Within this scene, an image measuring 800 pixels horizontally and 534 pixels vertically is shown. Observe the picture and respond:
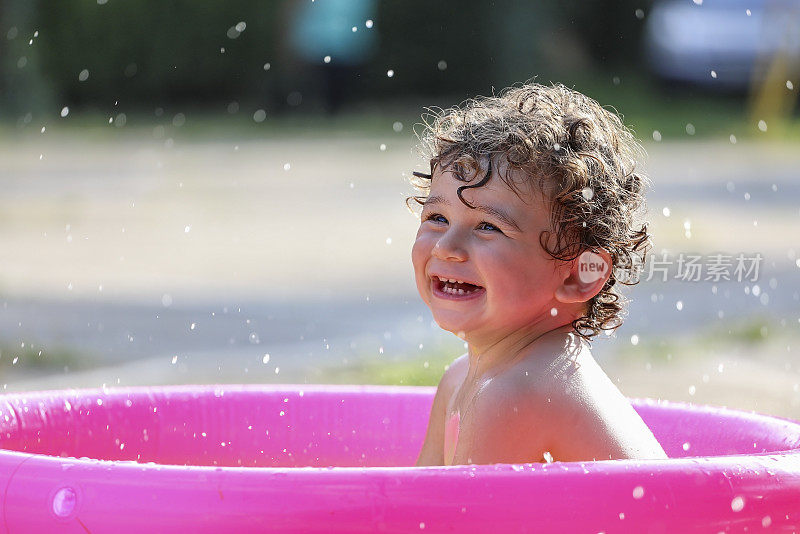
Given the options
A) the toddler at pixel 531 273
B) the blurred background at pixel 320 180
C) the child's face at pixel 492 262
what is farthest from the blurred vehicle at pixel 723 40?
the child's face at pixel 492 262

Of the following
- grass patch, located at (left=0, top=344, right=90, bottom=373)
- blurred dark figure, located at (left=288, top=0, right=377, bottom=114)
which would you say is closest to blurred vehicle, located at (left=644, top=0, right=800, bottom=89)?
blurred dark figure, located at (left=288, top=0, right=377, bottom=114)

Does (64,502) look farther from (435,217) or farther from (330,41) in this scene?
(330,41)

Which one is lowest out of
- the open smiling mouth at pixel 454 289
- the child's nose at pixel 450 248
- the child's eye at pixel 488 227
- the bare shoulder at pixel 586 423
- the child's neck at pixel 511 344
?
the bare shoulder at pixel 586 423

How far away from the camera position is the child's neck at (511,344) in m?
2.38

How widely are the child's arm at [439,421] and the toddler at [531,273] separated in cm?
17

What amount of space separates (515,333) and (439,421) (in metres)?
0.38

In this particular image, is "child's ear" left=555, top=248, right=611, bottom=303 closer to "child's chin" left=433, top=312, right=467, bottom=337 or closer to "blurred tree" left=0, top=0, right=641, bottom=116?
"child's chin" left=433, top=312, right=467, bottom=337


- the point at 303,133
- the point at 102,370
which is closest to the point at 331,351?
the point at 102,370

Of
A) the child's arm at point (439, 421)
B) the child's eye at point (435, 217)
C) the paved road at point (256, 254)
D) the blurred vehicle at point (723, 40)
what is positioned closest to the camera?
the child's eye at point (435, 217)

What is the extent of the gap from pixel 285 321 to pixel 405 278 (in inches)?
48.9

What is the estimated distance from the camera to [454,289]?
2387 mm

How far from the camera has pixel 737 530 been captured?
2.03 metres

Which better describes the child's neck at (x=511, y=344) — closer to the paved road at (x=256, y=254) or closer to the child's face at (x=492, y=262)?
the child's face at (x=492, y=262)

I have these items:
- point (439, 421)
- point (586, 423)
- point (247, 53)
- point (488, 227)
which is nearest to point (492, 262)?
point (488, 227)
